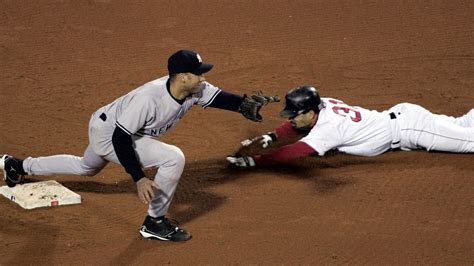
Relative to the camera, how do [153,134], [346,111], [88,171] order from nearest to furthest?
[153,134] → [88,171] → [346,111]

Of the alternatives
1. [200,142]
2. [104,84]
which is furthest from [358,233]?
[104,84]

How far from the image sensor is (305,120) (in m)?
7.69

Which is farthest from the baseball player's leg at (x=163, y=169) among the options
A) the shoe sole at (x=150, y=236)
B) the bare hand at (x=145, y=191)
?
the bare hand at (x=145, y=191)

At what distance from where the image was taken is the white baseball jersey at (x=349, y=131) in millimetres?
7617

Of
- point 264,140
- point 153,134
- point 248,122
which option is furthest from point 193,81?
point 248,122

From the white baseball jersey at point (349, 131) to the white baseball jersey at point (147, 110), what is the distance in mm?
1351

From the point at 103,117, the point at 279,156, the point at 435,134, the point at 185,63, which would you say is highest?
the point at 185,63

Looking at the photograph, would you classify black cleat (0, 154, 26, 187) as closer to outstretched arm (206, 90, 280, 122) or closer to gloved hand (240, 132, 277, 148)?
outstretched arm (206, 90, 280, 122)

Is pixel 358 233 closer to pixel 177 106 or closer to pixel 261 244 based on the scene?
pixel 261 244

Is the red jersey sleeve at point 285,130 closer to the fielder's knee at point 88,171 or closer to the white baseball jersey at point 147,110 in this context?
the white baseball jersey at point 147,110

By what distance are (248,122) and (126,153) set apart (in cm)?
277

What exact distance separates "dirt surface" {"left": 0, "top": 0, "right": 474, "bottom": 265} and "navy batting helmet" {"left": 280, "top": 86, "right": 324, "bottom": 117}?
60 cm

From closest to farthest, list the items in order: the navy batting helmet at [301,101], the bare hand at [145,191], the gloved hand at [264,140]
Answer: the bare hand at [145,191] < the navy batting helmet at [301,101] < the gloved hand at [264,140]

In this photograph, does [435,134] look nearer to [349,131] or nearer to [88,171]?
[349,131]
